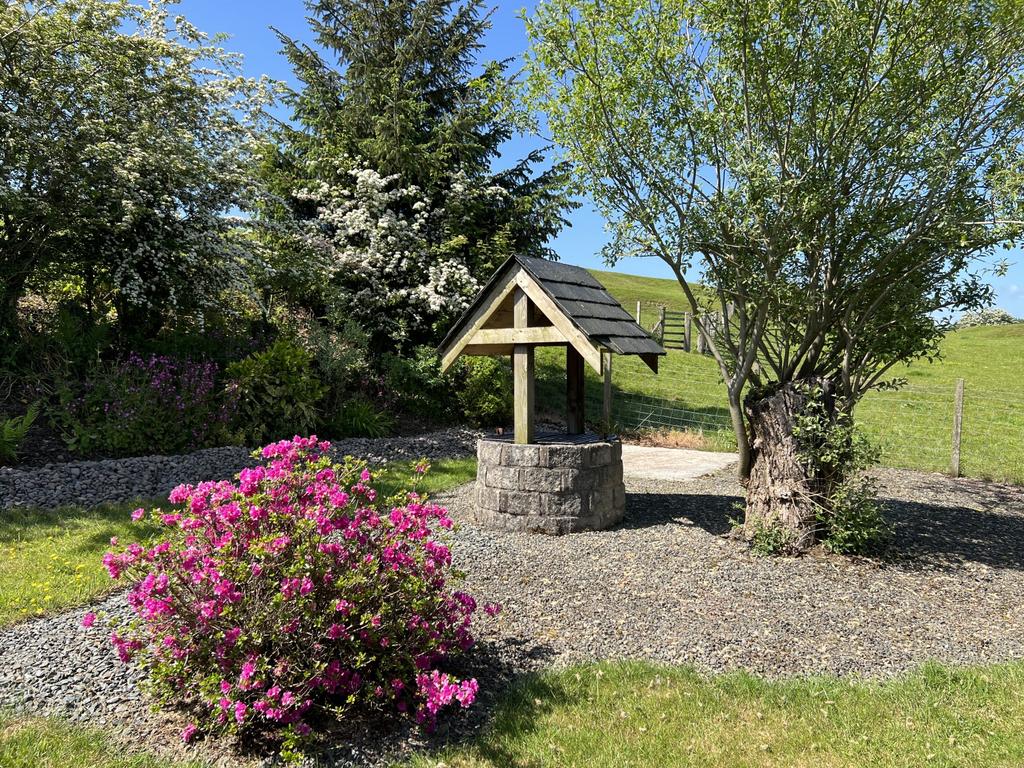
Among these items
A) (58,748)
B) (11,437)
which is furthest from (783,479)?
(11,437)

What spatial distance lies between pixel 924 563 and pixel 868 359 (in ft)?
6.46

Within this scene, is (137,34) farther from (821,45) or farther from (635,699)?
(635,699)

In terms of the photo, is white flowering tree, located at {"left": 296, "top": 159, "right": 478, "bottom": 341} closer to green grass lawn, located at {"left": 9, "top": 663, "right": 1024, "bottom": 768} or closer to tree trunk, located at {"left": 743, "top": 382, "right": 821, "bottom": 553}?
tree trunk, located at {"left": 743, "top": 382, "right": 821, "bottom": 553}

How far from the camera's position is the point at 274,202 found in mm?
14250

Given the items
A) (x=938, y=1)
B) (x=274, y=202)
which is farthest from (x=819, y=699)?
(x=274, y=202)

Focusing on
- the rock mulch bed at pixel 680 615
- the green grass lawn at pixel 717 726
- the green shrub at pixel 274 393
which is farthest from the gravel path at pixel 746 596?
the green shrub at pixel 274 393

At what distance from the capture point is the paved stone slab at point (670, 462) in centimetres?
975

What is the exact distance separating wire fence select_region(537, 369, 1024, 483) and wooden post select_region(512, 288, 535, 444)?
4.69 m

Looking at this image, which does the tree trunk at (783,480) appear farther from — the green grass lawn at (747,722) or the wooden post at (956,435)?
the wooden post at (956,435)

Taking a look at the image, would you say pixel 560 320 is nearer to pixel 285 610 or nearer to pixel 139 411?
pixel 285 610

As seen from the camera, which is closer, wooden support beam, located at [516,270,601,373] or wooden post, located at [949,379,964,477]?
wooden support beam, located at [516,270,601,373]

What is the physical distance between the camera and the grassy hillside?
1221 cm

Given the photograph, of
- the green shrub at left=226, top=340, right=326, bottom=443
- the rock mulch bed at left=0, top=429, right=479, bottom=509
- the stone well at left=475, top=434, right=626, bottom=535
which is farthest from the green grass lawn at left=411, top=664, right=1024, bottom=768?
the green shrub at left=226, top=340, right=326, bottom=443

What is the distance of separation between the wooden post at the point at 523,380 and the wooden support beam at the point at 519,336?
0.09 m
